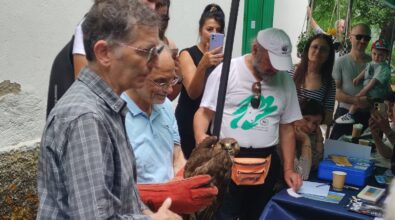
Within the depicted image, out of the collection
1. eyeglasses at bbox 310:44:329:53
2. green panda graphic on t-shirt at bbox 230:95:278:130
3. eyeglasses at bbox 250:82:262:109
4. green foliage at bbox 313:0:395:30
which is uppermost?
green foliage at bbox 313:0:395:30

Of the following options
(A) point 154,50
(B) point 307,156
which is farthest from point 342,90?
(A) point 154,50

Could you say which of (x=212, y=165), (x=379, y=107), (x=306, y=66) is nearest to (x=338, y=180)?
(x=212, y=165)

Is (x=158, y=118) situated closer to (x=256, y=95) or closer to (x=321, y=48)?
(x=256, y=95)

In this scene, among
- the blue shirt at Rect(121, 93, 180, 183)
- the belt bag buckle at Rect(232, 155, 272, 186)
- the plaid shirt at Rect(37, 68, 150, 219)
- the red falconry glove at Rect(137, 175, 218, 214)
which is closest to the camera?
the plaid shirt at Rect(37, 68, 150, 219)

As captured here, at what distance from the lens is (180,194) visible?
4.95 feet

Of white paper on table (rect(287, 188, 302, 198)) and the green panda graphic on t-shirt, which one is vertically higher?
the green panda graphic on t-shirt

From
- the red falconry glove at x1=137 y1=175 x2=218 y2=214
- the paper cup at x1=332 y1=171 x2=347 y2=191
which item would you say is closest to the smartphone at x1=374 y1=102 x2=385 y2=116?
the paper cup at x1=332 y1=171 x2=347 y2=191

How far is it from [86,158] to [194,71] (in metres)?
2.03

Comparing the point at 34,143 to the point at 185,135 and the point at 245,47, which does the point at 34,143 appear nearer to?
the point at 185,135

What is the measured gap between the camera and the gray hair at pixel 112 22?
1.17m

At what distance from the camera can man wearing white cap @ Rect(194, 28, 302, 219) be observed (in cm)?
261

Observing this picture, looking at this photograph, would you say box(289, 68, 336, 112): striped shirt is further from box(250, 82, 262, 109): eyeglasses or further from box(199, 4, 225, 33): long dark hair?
box(250, 82, 262, 109): eyeglasses

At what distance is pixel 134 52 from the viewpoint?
1193 millimetres

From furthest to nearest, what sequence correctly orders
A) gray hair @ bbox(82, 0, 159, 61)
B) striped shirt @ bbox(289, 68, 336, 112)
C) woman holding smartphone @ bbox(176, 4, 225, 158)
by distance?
striped shirt @ bbox(289, 68, 336, 112) < woman holding smartphone @ bbox(176, 4, 225, 158) < gray hair @ bbox(82, 0, 159, 61)
